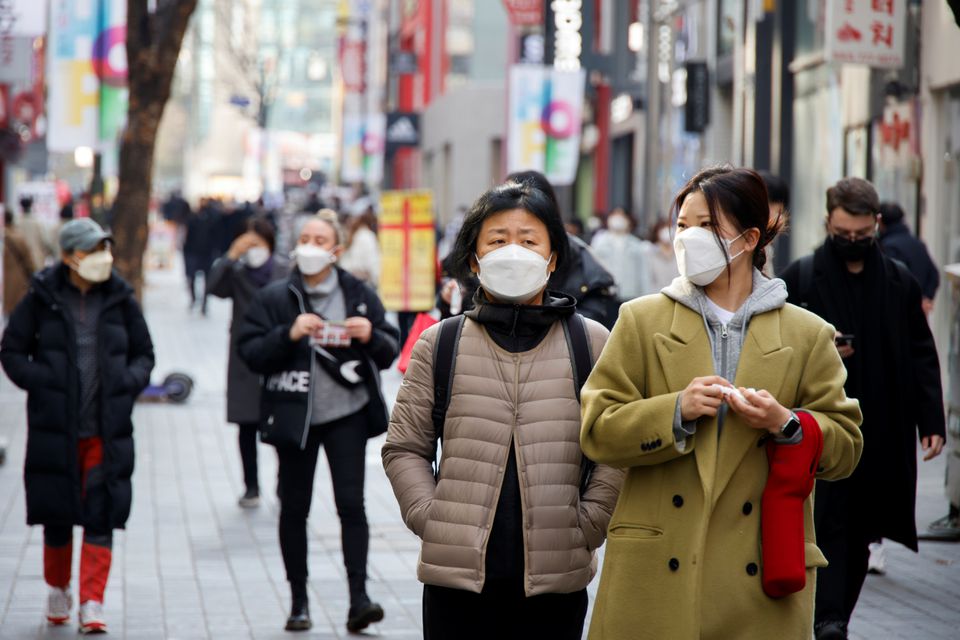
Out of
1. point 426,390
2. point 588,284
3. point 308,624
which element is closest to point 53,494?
point 308,624

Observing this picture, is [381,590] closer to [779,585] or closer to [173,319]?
[779,585]

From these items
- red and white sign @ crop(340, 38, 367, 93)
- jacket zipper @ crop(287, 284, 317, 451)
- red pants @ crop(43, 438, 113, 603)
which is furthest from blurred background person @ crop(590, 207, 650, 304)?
red and white sign @ crop(340, 38, 367, 93)

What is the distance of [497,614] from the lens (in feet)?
14.4

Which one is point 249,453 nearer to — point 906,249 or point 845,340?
point 906,249

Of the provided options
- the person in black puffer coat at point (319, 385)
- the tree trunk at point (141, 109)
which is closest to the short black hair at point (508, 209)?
the person in black puffer coat at point (319, 385)

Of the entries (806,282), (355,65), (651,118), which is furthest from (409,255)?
→ (355,65)

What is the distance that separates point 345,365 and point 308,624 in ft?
3.80

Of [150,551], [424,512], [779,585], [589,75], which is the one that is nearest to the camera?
[779,585]

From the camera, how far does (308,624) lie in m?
7.38

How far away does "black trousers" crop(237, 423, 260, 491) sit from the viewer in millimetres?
10906

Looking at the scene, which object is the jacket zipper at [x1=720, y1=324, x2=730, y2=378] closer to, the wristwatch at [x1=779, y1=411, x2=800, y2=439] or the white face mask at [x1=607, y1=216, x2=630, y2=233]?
the wristwatch at [x1=779, y1=411, x2=800, y2=439]

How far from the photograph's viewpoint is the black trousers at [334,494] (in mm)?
7297

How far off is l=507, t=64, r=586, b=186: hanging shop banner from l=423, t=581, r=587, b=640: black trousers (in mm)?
16365

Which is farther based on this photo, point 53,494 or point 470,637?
point 53,494
